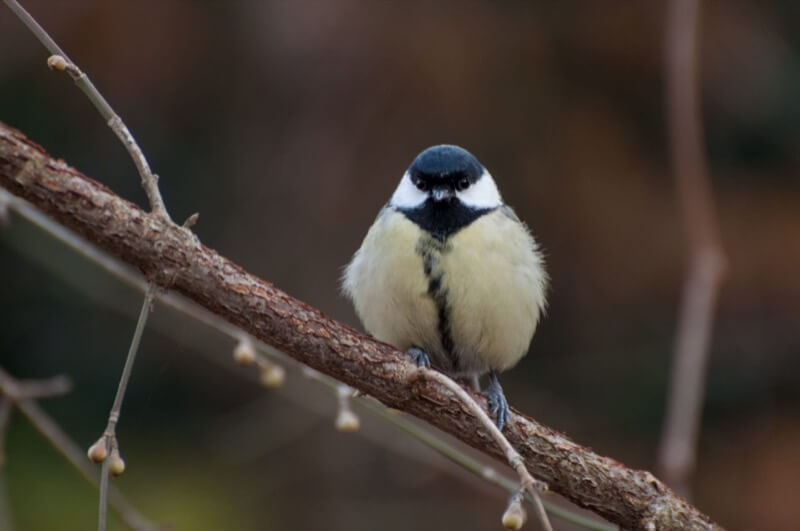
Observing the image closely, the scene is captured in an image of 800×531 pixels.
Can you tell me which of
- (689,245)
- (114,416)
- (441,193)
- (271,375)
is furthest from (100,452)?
(689,245)

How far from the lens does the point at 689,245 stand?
100 inches

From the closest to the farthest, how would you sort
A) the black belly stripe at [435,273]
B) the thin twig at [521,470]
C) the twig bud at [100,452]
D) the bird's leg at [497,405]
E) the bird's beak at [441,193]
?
the thin twig at [521,470], the twig bud at [100,452], the bird's leg at [497,405], the black belly stripe at [435,273], the bird's beak at [441,193]

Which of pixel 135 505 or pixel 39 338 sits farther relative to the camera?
pixel 39 338

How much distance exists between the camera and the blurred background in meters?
4.39

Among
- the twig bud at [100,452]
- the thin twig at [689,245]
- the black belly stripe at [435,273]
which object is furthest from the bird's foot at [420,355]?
the twig bud at [100,452]

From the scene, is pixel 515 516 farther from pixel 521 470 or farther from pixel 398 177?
pixel 398 177

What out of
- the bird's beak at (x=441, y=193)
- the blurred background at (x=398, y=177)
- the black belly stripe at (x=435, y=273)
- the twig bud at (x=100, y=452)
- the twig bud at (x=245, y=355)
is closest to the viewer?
the twig bud at (x=100, y=452)

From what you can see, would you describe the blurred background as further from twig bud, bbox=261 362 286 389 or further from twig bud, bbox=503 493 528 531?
twig bud, bbox=503 493 528 531

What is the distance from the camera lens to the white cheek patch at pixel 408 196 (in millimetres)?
2562

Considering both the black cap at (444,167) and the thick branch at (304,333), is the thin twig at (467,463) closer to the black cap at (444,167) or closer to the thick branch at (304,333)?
the thick branch at (304,333)

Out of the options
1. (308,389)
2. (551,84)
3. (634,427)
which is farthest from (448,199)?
(634,427)

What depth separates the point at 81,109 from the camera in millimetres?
4613

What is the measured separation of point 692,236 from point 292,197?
228 cm

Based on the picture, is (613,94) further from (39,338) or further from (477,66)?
(39,338)
